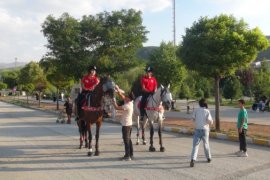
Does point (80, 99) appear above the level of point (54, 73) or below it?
below

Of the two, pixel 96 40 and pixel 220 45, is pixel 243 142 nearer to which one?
pixel 220 45

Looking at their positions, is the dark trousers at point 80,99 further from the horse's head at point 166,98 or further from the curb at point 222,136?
the curb at point 222,136

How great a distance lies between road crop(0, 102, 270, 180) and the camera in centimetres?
936

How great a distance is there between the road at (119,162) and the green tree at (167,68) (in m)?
18.9

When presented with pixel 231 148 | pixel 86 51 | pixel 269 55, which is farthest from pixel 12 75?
pixel 231 148

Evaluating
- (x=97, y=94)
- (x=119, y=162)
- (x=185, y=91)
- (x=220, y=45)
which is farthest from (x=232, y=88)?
(x=119, y=162)

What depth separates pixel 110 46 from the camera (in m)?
31.1

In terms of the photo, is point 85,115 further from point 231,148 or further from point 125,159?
point 231,148

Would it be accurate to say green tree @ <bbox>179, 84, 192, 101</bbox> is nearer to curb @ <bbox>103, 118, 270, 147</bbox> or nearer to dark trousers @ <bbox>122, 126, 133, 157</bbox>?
curb @ <bbox>103, 118, 270, 147</bbox>

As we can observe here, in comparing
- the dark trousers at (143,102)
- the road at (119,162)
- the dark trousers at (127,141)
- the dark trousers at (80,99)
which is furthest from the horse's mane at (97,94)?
the dark trousers at (143,102)

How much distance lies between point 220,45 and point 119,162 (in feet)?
26.0

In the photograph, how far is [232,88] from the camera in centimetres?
4900

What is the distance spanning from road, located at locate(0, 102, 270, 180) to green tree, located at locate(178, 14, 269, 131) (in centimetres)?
349

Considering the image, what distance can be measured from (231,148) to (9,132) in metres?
10.3
